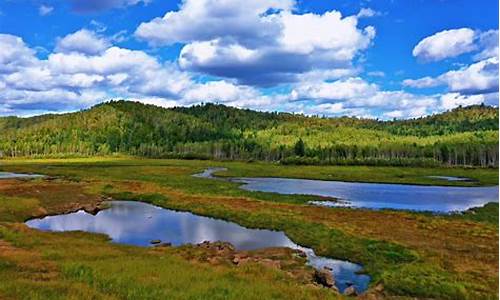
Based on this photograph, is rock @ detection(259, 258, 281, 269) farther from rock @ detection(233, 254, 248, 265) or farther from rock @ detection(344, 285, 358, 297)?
rock @ detection(344, 285, 358, 297)

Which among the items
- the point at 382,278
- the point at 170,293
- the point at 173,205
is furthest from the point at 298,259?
the point at 173,205

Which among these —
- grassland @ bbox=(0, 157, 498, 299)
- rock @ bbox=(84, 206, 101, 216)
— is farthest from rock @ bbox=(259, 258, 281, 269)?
rock @ bbox=(84, 206, 101, 216)

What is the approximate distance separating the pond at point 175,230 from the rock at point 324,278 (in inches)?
30.8

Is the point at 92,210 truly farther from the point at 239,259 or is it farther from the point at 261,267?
the point at 261,267

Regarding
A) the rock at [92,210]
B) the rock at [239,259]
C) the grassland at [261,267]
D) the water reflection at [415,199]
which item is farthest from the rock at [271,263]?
the water reflection at [415,199]

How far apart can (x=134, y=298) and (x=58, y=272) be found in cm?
739

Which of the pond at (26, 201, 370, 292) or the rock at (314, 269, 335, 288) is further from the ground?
the rock at (314, 269, 335, 288)

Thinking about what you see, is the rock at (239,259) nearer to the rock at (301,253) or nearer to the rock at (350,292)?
the rock at (301,253)

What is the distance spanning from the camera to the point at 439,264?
30.6 meters

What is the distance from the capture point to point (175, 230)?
4634 cm

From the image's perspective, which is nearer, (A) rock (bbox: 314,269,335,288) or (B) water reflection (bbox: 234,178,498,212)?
(A) rock (bbox: 314,269,335,288)

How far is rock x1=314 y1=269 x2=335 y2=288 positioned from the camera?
26764 mm

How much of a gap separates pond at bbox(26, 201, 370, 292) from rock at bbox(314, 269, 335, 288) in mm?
783

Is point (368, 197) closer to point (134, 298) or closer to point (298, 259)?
point (298, 259)
